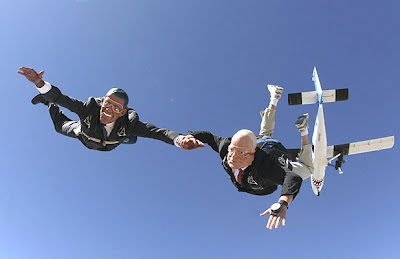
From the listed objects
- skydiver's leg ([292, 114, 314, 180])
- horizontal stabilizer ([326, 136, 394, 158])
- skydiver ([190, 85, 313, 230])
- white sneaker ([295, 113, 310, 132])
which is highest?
horizontal stabilizer ([326, 136, 394, 158])

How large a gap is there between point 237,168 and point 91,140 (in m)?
3.71

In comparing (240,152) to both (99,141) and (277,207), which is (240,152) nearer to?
(277,207)

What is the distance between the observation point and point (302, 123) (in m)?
9.27

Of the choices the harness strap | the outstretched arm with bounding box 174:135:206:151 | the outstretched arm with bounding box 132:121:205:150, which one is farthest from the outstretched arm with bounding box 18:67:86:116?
the outstretched arm with bounding box 174:135:206:151

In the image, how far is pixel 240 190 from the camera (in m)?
5.54

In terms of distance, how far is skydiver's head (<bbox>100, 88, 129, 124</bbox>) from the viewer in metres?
5.68

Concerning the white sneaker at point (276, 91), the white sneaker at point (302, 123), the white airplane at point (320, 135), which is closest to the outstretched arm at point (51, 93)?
the white sneaker at point (276, 91)

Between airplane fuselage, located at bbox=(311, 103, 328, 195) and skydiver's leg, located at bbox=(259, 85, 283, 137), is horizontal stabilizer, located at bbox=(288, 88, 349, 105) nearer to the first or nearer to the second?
airplane fuselage, located at bbox=(311, 103, 328, 195)

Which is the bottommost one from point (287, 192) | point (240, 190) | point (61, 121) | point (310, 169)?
point (287, 192)

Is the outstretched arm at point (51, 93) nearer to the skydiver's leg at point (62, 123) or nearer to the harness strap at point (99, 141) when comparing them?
the harness strap at point (99, 141)

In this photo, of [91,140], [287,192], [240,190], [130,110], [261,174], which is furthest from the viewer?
[130,110]

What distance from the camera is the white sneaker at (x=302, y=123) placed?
9.30 metres

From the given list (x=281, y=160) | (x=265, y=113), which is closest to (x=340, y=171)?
(x=265, y=113)

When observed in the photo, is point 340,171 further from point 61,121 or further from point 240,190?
point 61,121
